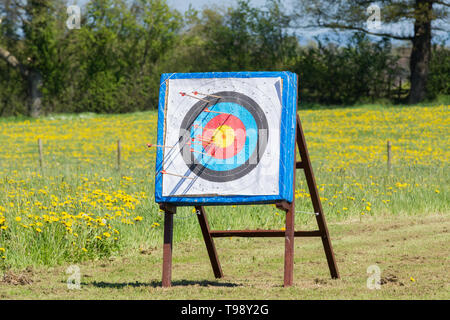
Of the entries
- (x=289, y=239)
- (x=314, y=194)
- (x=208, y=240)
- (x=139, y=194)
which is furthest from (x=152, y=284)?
(x=139, y=194)

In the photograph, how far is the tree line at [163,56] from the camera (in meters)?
42.8

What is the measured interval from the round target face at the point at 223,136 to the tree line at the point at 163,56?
33.3 meters

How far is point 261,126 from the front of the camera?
22.2 ft

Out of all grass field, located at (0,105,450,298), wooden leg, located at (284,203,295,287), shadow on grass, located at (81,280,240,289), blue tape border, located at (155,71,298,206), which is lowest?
shadow on grass, located at (81,280,240,289)

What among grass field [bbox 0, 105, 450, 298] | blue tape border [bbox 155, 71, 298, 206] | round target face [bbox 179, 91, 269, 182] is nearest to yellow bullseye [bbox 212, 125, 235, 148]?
round target face [bbox 179, 91, 269, 182]

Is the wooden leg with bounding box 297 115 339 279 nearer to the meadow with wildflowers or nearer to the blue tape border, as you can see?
the blue tape border

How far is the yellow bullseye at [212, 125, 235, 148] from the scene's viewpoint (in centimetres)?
688

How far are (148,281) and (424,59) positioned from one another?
117 ft

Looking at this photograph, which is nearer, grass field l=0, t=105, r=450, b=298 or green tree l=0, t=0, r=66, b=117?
grass field l=0, t=105, r=450, b=298

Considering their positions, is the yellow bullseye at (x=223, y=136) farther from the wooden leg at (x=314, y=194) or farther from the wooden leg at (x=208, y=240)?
the wooden leg at (x=208, y=240)

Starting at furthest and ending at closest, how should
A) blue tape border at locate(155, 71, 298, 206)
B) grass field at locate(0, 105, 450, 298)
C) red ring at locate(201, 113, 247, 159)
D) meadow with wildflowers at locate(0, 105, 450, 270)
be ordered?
meadow with wildflowers at locate(0, 105, 450, 270) → grass field at locate(0, 105, 450, 298) → red ring at locate(201, 113, 247, 159) → blue tape border at locate(155, 71, 298, 206)

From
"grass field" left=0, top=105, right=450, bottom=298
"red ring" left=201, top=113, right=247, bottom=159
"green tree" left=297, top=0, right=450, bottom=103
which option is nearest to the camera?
"red ring" left=201, top=113, right=247, bottom=159

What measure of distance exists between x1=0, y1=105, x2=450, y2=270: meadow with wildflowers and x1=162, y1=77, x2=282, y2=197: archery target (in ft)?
7.12
